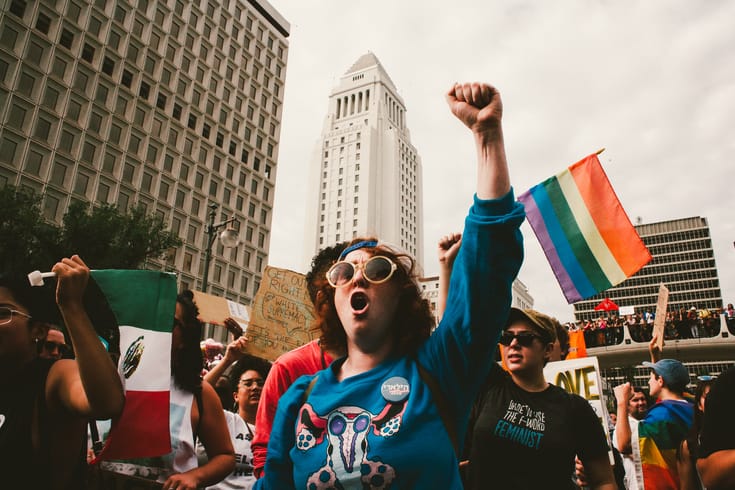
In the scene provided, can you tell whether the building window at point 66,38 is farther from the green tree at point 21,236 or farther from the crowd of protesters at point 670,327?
the crowd of protesters at point 670,327

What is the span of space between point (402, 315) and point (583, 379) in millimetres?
3606

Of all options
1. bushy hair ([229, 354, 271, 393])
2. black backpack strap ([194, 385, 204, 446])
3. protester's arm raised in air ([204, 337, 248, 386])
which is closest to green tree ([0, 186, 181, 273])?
bushy hair ([229, 354, 271, 393])

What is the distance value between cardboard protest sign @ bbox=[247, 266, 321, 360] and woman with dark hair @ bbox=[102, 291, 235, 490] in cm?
193

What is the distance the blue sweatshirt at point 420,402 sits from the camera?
1.47 m

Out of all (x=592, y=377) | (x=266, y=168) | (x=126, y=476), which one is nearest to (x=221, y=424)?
(x=126, y=476)

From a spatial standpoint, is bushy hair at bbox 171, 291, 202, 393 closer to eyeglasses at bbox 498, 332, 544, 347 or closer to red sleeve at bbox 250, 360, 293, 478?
red sleeve at bbox 250, 360, 293, 478

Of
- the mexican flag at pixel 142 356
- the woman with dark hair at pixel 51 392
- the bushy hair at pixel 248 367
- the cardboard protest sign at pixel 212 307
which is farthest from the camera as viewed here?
the cardboard protest sign at pixel 212 307

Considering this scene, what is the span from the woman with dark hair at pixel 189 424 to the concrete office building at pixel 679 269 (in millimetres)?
128819

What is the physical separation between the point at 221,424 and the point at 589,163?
13.5 feet

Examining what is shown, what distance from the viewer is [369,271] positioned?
1838 millimetres

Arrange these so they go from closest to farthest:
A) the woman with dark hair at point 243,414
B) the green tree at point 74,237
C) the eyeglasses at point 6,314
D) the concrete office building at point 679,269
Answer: the eyeglasses at point 6,314, the woman with dark hair at point 243,414, the green tree at point 74,237, the concrete office building at point 679,269

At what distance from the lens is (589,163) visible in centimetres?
504

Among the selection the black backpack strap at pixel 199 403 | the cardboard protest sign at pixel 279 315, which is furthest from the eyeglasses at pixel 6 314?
the cardboard protest sign at pixel 279 315

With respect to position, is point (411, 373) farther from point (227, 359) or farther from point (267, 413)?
point (227, 359)
